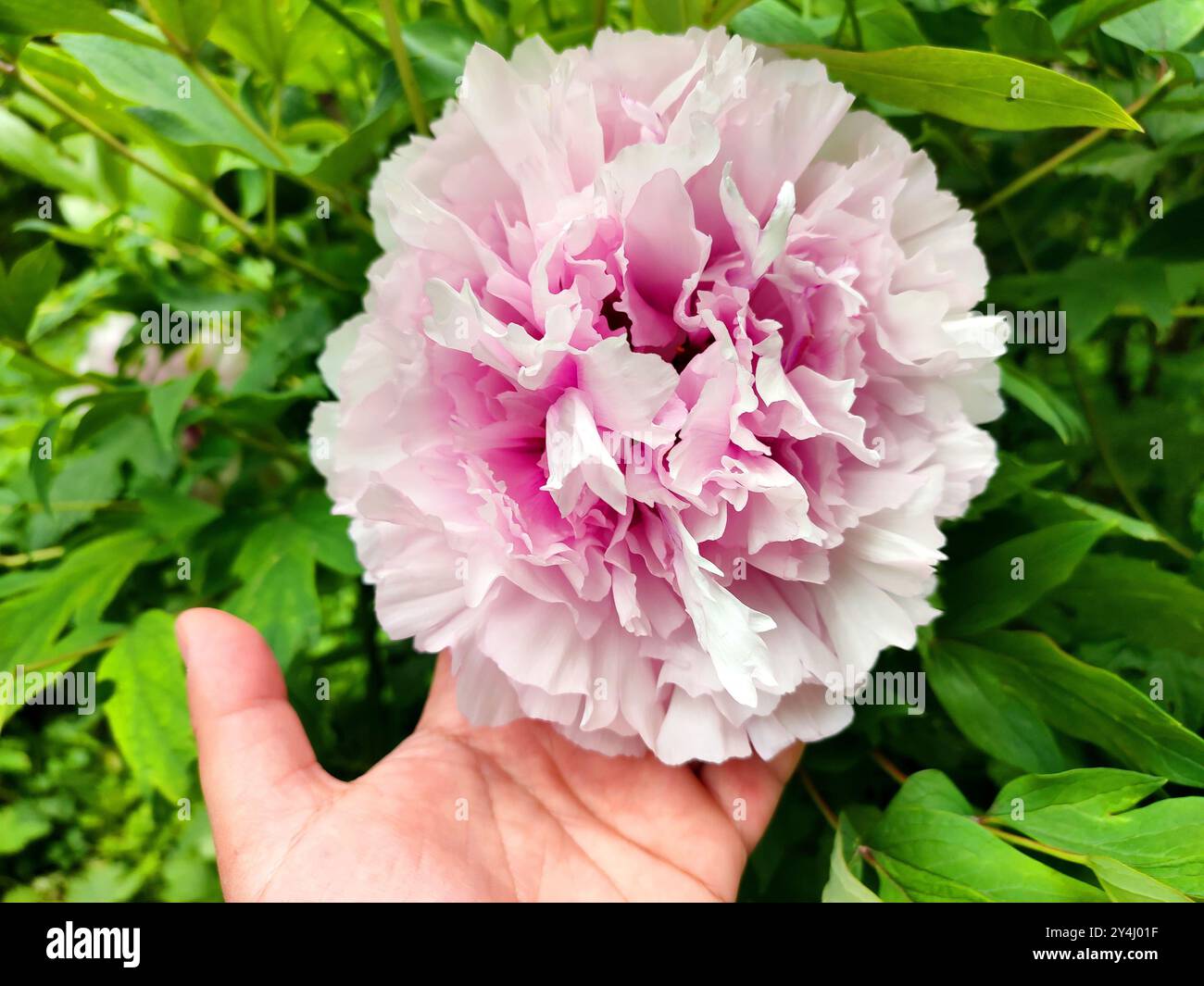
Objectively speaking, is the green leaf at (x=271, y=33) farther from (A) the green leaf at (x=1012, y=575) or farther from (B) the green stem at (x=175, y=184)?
(A) the green leaf at (x=1012, y=575)

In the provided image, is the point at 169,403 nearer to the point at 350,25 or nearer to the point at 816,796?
the point at 350,25

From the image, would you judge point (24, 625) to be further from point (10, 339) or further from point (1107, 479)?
point (1107, 479)

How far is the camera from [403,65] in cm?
44

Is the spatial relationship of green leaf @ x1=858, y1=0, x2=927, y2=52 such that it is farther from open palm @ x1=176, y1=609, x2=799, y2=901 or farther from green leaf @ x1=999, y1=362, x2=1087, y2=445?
open palm @ x1=176, y1=609, x2=799, y2=901

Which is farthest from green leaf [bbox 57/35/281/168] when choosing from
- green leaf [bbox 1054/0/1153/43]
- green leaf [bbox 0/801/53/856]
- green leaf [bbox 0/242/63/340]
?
green leaf [bbox 0/801/53/856]

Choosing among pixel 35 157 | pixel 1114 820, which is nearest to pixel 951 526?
pixel 1114 820

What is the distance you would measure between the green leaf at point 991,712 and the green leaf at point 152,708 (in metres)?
0.44

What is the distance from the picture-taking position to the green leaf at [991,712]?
1.51ft

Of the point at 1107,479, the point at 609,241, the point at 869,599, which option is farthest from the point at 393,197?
the point at 1107,479

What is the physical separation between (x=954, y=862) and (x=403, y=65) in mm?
489

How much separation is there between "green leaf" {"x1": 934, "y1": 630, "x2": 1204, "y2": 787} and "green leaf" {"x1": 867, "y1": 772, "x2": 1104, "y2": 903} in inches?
3.1

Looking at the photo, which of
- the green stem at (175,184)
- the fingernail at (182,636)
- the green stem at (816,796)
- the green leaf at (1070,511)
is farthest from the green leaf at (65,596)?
the green leaf at (1070,511)

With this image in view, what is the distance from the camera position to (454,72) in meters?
0.47
